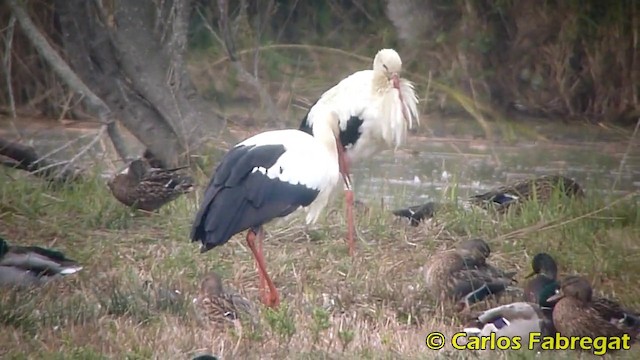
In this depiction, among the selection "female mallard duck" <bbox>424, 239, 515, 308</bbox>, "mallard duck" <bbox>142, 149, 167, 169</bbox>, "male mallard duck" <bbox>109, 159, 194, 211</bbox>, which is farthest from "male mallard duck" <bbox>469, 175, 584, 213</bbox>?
"mallard duck" <bbox>142, 149, 167, 169</bbox>

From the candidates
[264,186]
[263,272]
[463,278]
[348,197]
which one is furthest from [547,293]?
[348,197]

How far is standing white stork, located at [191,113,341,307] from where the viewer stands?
7.05 metres

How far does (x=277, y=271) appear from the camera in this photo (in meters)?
7.68

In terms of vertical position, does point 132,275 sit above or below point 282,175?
below

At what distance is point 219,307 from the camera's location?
6340mm

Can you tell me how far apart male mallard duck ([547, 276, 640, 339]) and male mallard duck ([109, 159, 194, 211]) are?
3.32 meters

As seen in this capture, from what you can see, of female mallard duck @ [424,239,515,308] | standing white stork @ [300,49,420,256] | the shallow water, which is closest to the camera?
female mallard duck @ [424,239,515,308]

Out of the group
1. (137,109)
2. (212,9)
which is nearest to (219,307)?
(137,109)

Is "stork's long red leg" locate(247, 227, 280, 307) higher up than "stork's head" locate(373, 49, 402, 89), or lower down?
lower down

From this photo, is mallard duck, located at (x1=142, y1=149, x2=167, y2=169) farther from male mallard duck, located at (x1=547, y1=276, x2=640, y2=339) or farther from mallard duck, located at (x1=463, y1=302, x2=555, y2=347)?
male mallard duck, located at (x1=547, y1=276, x2=640, y2=339)

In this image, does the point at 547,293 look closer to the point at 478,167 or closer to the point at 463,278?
the point at 463,278

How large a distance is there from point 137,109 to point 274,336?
4.88 meters

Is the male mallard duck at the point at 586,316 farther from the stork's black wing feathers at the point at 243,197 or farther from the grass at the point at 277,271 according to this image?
the stork's black wing feathers at the point at 243,197

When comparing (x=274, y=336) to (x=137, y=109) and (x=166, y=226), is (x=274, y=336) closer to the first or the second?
(x=166, y=226)
